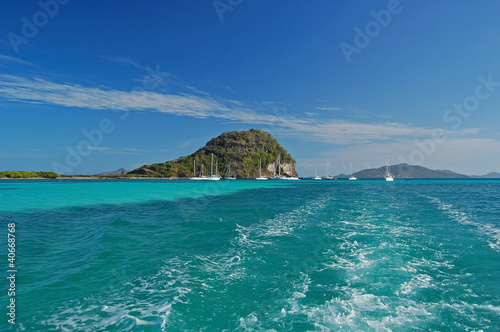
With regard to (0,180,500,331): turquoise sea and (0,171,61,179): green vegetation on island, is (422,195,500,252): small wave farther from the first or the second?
(0,171,61,179): green vegetation on island

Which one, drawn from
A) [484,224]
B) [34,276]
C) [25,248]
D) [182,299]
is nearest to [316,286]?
[182,299]

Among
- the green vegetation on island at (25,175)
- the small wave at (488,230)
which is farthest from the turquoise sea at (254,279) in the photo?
the green vegetation on island at (25,175)

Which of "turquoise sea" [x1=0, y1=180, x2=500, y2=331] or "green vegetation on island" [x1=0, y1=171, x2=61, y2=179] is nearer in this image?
"turquoise sea" [x1=0, y1=180, x2=500, y2=331]

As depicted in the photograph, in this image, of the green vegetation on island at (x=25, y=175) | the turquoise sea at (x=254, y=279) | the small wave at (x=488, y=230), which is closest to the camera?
the turquoise sea at (x=254, y=279)

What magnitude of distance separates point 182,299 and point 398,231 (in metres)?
14.4

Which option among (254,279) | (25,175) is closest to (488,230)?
(254,279)

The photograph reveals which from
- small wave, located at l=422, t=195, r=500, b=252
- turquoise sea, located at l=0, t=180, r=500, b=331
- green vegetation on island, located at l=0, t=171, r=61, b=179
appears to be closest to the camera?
turquoise sea, located at l=0, t=180, r=500, b=331

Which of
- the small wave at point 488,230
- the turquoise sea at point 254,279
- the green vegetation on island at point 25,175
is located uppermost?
the green vegetation on island at point 25,175

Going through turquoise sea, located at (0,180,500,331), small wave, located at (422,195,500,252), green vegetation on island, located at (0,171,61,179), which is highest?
green vegetation on island, located at (0,171,61,179)

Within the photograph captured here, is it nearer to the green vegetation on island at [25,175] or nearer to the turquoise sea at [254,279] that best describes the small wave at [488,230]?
the turquoise sea at [254,279]

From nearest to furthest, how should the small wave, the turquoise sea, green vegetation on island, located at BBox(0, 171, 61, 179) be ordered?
the turquoise sea
the small wave
green vegetation on island, located at BBox(0, 171, 61, 179)

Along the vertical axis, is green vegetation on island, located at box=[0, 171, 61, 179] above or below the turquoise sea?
above

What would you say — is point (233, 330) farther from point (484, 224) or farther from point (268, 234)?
point (484, 224)

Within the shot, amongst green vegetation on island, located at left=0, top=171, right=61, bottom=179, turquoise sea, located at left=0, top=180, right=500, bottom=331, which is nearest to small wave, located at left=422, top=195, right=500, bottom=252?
turquoise sea, located at left=0, top=180, right=500, bottom=331
